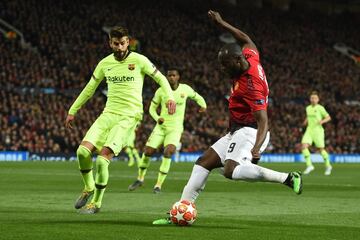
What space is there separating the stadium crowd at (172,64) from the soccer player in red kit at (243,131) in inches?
1054

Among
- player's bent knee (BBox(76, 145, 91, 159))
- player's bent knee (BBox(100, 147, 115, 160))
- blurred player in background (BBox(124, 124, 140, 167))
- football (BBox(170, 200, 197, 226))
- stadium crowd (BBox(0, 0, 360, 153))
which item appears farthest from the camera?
stadium crowd (BBox(0, 0, 360, 153))

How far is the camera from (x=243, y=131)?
10258 millimetres

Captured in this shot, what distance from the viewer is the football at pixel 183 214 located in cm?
1015

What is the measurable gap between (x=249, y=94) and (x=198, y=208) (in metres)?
3.51

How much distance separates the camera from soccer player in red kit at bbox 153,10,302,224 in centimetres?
984

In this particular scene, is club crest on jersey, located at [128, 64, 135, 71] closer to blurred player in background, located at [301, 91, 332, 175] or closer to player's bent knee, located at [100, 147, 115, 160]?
player's bent knee, located at [100, 147, 115, 160]

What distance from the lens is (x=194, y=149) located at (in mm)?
41688

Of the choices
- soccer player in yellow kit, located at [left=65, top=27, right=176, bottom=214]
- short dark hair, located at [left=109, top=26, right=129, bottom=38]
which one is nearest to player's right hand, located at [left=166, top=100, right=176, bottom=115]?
soccer player in yellow kit, located at [left=65, top=27, right=176, bottom=214]

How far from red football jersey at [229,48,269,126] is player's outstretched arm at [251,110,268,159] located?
0.07m

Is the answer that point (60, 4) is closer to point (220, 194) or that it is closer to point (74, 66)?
point (74, 66)

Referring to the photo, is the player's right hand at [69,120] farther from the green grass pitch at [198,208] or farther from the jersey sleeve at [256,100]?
the jersey sleeve at [256,100]

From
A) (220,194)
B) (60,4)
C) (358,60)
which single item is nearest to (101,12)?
(60,4)

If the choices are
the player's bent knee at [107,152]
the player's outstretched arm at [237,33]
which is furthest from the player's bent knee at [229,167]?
the player's bent knee at [107,152]

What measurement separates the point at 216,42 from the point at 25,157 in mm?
21345
